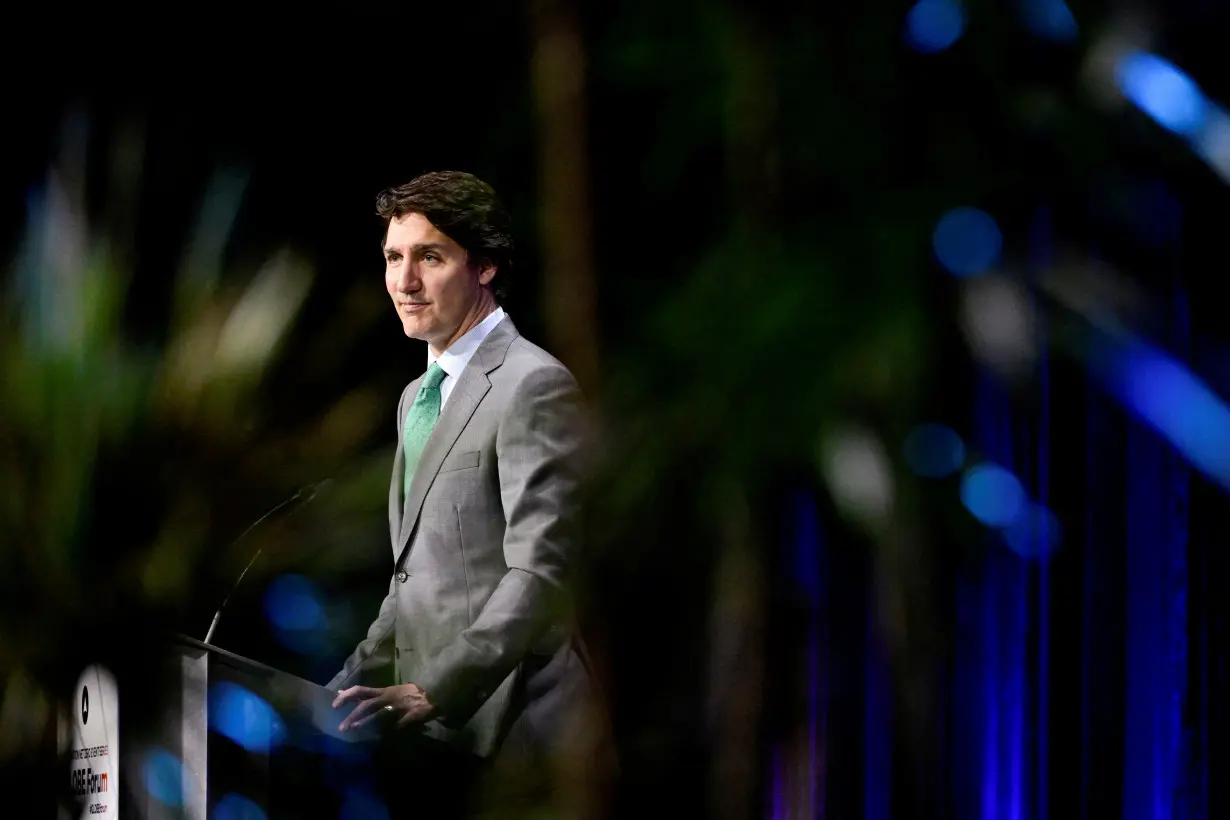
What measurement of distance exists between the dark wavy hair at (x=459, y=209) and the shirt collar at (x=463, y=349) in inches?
2.5

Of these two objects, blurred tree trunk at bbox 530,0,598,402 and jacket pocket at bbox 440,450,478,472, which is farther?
blurred tree trunk at bbox 530,0,598,402

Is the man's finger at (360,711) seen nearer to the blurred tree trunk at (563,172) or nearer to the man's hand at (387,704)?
the man's hand at (387,704)

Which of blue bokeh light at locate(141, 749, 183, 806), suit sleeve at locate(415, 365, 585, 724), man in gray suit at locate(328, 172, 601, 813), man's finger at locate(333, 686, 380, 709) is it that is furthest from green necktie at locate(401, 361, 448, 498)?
blue bokeh light at locate(141, 749, 183, 806)

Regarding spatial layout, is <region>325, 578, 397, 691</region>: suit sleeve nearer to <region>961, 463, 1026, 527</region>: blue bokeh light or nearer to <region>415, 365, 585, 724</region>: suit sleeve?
<region>415, 365, 585, 724</region>: suit sleeve

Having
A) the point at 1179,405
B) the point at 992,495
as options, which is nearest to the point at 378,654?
the point at 992,495

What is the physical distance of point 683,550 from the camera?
2094mm

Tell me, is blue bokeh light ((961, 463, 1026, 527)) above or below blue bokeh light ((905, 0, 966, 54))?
below

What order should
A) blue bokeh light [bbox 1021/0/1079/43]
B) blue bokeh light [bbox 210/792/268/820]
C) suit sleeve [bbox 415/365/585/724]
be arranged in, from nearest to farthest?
blue bokeh light [bbox 210/792/268/820]
suit sleeve [bbox 415/365/585/724]
blue bokeh light [bbox 1021/0/1079/43]

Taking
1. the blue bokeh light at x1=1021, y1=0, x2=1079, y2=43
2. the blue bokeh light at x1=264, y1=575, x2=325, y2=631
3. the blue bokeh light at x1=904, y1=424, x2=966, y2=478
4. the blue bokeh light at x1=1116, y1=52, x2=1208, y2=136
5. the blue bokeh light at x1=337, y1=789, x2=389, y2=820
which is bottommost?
the blue bokeh light at x1=337, y1=789, x2=389, y2=820

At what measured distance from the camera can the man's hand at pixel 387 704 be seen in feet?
4.40

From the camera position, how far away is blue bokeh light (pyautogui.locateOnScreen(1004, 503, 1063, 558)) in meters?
2.20

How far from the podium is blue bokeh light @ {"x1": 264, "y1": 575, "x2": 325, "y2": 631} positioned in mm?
663

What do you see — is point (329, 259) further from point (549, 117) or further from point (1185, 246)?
point (1185, 246)

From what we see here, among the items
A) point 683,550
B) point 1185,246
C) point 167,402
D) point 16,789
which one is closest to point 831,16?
point 1185,246
